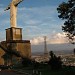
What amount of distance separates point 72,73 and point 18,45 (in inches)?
906

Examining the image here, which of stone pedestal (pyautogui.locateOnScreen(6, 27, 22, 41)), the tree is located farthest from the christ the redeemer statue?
the tree

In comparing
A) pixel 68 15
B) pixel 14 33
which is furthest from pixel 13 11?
pixel 68 15

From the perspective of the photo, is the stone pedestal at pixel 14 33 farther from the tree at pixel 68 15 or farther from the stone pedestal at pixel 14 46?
the tree at pixel 68 15

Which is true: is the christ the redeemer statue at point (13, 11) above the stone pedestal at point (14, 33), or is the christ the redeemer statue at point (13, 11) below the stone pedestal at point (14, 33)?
above

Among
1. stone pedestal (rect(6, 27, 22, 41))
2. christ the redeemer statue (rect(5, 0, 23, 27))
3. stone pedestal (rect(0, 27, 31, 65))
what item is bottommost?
stone pedestal (rect(0, 27, 31, 65))

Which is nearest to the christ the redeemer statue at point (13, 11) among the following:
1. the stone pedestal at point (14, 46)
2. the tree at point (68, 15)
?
the stone pedestal at point (14, 46)

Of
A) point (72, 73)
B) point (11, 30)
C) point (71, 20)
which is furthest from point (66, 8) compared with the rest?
point (11, 30)

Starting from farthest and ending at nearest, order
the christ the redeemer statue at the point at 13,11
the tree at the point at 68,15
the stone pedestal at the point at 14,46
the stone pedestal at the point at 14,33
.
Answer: the christ the redeemer statue at the point at 13,11 → the stone pedestal at the point at 14,46 → the stone pedestal at the point at 14,33 → the tree at the point at 68,15

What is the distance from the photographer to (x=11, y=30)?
60.9m

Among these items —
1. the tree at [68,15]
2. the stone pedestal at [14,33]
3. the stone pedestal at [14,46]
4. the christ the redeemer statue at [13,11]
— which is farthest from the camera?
A: the christ the redeemer statue at [13,11]

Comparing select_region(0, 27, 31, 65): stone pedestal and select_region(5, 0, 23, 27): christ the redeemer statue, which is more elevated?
select_region(5, 0, 23, 27): christ the redeemer statue

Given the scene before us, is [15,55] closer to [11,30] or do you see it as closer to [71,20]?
[11,30]

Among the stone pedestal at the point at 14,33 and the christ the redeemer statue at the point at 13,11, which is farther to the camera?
the christ the redeemer statue at the point at 13,11

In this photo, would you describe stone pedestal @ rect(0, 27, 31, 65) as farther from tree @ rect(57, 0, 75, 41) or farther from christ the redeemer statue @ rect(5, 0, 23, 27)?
tree @ rect(57, 0, 75, 41)
